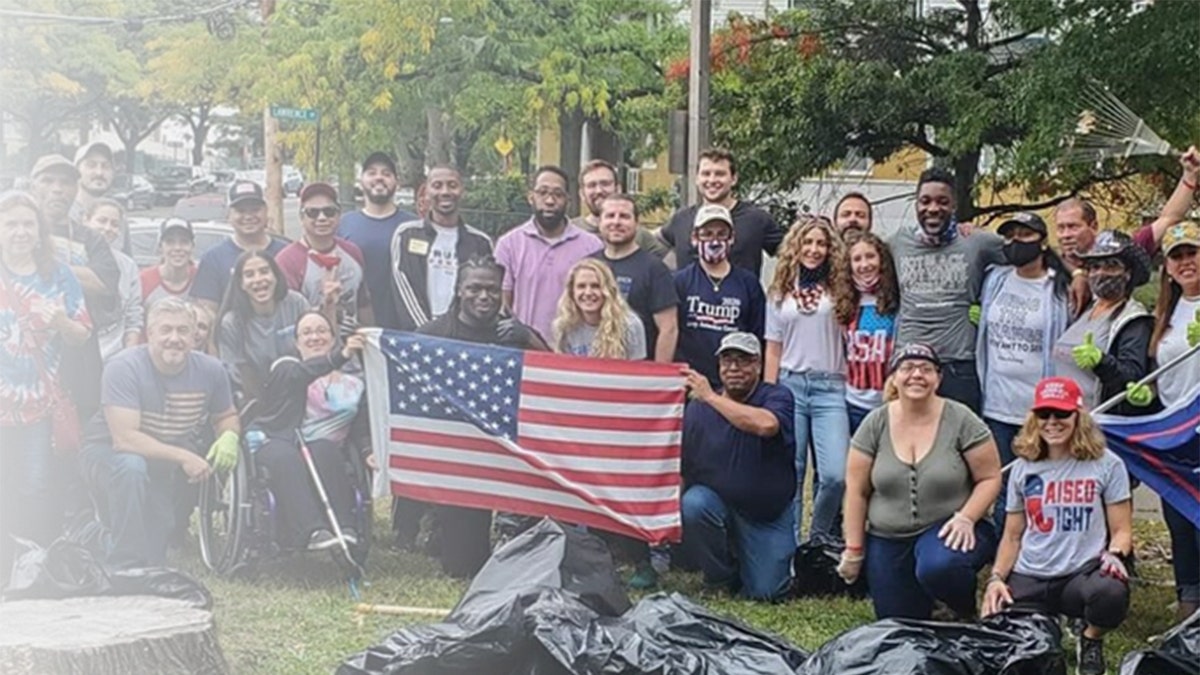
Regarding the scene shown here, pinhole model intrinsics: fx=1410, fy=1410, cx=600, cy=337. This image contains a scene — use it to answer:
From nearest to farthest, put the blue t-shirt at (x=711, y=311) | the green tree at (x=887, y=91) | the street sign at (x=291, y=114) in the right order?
the blue t-shirt at (x=711, y=311), the green tree at (x=887, y=91), the street sign at (x=291, y=114)

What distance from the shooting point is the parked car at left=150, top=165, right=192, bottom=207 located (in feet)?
89.2

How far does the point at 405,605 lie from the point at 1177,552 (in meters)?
3.18

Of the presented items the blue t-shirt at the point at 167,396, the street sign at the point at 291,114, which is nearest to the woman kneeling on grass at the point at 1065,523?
the blue t-shirt at the point at 167,396

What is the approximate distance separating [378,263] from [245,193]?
2.34ft

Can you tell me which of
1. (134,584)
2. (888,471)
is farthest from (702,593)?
(134,584)

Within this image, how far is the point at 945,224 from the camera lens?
6.11m

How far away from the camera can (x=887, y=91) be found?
463 inches

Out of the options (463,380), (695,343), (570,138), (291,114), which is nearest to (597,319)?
(695,343)

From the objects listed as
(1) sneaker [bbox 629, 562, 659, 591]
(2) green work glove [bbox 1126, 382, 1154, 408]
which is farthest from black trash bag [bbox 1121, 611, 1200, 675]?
(1) sneaker [bbox 629, 562, 659, 591]

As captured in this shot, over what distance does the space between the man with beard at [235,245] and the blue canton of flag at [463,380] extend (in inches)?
41.6

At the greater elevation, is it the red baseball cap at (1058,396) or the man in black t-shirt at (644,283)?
the man in black t-shirt at (644,283)

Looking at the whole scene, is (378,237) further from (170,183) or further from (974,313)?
(170,183)

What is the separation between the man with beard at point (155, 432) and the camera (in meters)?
6.00

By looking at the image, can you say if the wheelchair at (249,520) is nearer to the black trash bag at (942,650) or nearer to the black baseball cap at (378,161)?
the black baseball cap at (378,161)
